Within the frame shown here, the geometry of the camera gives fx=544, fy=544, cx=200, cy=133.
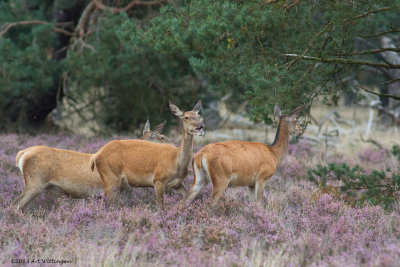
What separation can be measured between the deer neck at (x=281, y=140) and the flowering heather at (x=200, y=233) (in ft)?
2.48

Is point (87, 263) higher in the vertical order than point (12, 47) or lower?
lower

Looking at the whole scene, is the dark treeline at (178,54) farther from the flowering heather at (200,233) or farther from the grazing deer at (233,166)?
the flowering heather at (200,233)

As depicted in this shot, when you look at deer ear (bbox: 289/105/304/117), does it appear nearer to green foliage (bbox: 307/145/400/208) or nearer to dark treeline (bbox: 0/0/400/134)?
dark treeline (bbox: 0/0/400/134)

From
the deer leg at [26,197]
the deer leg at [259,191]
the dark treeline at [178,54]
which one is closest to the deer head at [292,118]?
the dark treeline at [178,54]

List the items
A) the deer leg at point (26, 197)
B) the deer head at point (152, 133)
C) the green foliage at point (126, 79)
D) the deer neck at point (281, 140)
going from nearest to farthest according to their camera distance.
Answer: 1. the deer leg at point (26, 197)
2. the deer neck at point (281, 140)
3. the deer head at point (152, 133)
4. the green foliage at point (126, 79)

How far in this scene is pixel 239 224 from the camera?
6.39 m

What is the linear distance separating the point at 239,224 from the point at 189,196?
1397 millimetres

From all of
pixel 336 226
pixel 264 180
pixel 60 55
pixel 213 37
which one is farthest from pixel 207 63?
pixel 60 55

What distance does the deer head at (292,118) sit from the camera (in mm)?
8039

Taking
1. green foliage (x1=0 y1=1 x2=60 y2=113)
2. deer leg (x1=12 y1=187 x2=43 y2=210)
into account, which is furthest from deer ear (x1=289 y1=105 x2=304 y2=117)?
green foliage (x1=0 y1=1 x2=60 y2=113)

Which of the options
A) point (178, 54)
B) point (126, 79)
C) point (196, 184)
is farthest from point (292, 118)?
point (126, 79)

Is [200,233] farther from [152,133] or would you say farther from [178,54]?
[178,54]

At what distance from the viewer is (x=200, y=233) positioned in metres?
6.12

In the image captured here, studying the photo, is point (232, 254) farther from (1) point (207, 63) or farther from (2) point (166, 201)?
(1) point (207, 63)
